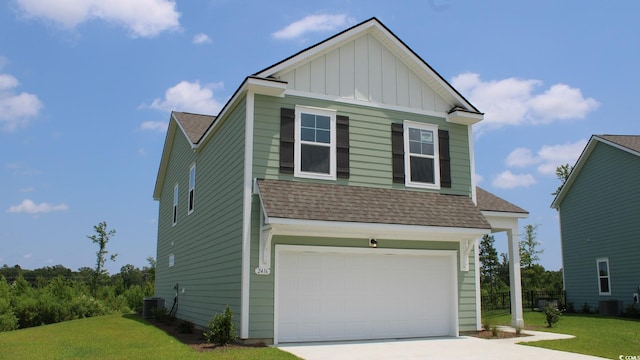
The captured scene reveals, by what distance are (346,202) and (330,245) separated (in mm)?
1032

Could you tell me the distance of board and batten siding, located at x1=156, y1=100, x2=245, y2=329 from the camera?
490 inches

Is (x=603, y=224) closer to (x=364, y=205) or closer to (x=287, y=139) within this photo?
(x=364, y=205)

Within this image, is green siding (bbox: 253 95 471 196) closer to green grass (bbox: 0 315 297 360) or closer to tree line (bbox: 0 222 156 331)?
green grass (bbox: 0 315 297 360)

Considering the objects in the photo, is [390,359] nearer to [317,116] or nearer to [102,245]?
[317,116]

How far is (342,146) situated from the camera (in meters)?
13.0

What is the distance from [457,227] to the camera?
12.6 meters

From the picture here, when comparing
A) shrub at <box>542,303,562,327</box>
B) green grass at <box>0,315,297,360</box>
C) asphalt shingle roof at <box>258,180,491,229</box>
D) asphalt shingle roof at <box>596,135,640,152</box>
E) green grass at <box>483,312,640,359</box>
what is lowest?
green grass at <box>0,315,297,360</box>

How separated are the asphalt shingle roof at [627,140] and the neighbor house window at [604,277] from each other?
480cm

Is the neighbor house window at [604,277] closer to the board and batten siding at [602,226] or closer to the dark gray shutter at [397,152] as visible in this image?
the board and batten siding at [602,226]

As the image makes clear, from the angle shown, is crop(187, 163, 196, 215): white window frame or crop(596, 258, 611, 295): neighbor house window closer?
crop(187, 163, 196, 215): white window frame

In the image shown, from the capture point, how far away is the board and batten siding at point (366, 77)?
13062 mm

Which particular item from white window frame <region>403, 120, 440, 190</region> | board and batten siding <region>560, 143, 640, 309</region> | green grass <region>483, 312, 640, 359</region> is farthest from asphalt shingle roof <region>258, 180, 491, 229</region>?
board and batten siding <region>560, 143, 640, 309</region>

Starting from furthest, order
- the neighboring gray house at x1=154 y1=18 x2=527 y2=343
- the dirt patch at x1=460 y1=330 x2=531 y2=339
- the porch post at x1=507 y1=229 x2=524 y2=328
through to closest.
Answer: the porch post at x1=507 y1=229 x2=524 y2=328 < the dirt patch at x1=460 y1=330 x2=531 y2=339 < the neighboring gray house at x1=154 y1=18 x2=527 y2=343

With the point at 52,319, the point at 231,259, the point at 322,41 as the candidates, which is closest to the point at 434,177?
the point at 322,41
